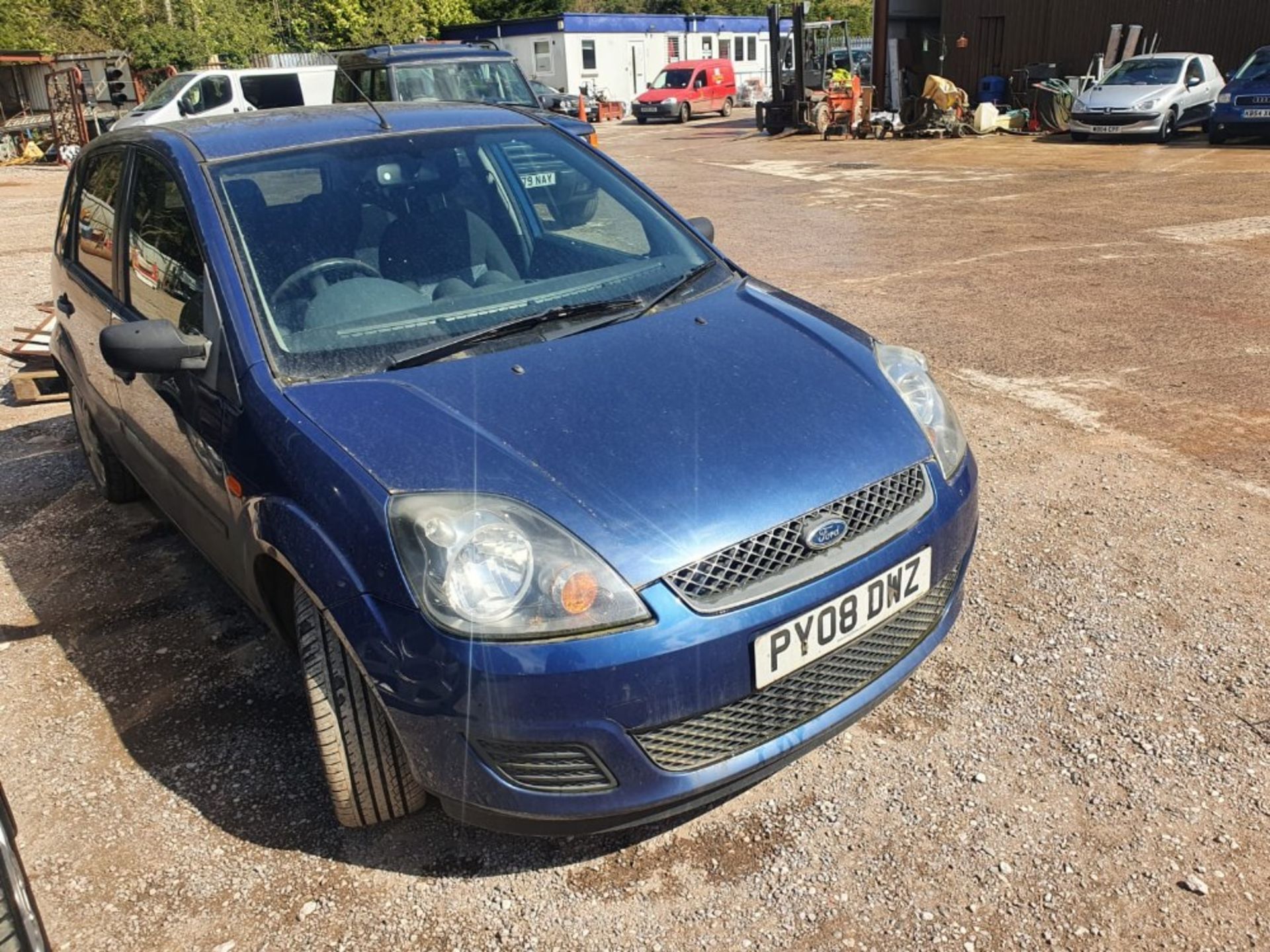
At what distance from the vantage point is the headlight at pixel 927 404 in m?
2.73

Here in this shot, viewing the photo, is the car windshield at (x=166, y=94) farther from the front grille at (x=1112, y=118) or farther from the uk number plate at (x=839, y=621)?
the uk number plate at (x=839, y=621)

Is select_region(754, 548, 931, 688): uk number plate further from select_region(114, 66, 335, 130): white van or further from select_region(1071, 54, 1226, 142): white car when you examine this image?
select_region(114, 66, 335, 130): white van

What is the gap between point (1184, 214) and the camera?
428 inches

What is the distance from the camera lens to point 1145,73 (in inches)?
759

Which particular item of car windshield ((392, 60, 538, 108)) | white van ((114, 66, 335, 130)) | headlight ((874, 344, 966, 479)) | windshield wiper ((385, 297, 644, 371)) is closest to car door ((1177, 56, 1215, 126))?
car windshield ((392, 60, 538, 108))

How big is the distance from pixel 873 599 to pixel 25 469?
15.8 ft

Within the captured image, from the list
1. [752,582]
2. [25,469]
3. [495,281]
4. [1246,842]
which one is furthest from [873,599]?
[25,469]

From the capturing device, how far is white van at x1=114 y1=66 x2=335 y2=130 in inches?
770

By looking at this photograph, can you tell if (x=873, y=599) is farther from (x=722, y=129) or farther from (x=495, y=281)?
(x=722, y=129)

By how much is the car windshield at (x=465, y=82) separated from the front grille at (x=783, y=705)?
39.5ft

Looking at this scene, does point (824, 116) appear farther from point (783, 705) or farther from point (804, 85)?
point (783, 705)

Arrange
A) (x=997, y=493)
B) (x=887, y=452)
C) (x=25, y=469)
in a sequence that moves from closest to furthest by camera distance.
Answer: (x=887, y=452) < (x=997, y=493) < (x=25, y=469)

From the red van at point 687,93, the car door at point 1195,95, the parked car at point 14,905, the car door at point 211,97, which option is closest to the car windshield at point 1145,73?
the car door at point 1195,95

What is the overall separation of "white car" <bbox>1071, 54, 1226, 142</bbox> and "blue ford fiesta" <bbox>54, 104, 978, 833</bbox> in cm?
1799
